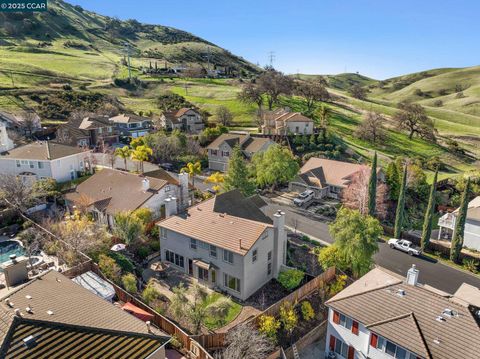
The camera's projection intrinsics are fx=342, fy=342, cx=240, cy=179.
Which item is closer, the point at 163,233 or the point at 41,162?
the point at 163,233

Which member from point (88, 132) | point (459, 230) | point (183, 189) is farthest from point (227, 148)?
point (459, 230)

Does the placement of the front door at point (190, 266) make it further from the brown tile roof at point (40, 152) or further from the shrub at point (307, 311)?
the brown tile roof at point (40, 152)

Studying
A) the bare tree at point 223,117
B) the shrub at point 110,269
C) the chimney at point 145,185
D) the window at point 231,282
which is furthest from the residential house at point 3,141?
the bare tree at point 223,117

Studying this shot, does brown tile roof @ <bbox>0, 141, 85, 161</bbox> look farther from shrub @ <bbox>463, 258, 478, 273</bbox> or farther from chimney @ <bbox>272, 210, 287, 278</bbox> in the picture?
shrub @ <bbox>463, 258, 478, 273</bbox>

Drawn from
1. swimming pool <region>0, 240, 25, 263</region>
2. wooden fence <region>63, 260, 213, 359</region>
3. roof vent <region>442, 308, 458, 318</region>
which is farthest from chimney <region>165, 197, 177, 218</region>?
roof vent <region>442, 308, 458, 318</region>

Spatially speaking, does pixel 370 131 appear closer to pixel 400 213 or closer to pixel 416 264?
pixel 400 213

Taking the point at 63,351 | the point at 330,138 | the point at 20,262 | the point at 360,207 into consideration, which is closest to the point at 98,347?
the point at 63,351
